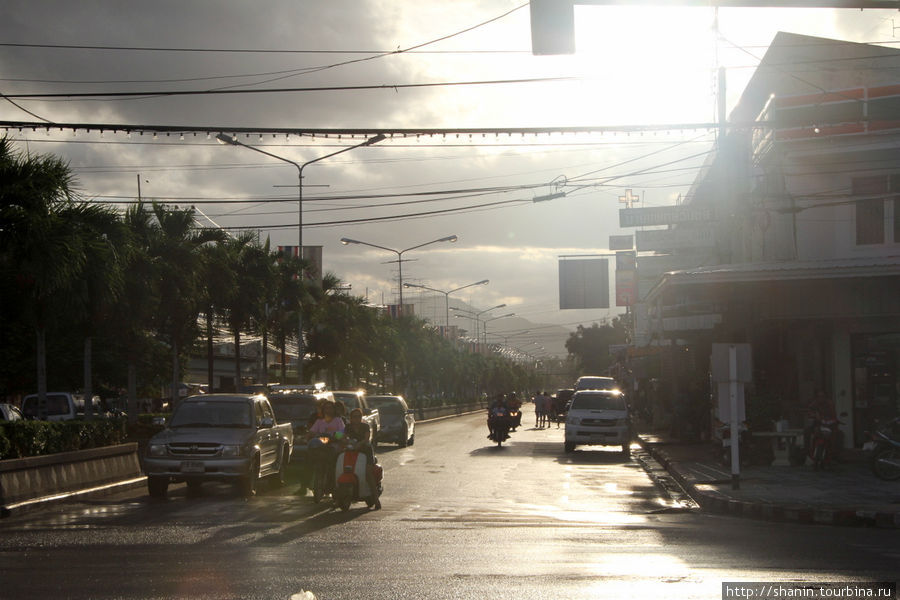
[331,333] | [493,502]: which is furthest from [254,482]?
[331,333]

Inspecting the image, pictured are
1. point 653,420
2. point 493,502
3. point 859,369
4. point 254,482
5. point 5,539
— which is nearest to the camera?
point 5,539

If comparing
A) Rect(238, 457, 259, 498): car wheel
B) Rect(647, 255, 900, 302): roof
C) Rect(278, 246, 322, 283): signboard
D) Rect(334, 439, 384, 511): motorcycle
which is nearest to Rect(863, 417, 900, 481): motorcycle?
Rect(647, 255, 900, 302): roof

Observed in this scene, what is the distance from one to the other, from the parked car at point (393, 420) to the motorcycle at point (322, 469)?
54.1 ft

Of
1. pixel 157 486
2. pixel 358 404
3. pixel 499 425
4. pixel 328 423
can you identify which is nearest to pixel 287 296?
pixel 499 425

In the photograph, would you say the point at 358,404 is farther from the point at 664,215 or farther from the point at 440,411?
the point at 440,411

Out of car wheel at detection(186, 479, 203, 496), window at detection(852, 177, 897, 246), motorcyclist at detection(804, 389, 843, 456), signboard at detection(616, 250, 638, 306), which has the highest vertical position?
signboard at detection(616, 250, 638, 306)

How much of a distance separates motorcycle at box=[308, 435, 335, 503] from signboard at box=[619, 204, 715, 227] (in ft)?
63.7

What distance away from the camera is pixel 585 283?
6047 centimetres

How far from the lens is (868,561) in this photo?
35.1 ft

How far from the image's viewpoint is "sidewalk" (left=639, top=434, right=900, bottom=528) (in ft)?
49.7

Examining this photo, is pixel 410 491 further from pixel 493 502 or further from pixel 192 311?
pixel 192 311

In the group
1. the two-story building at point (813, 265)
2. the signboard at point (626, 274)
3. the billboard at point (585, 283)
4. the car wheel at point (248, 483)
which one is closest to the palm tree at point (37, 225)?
the car wheel at point (248, 483)

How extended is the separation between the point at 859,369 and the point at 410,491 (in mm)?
13896

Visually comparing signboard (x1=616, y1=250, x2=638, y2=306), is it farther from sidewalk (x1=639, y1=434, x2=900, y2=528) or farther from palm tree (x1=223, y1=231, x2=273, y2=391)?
sidewalk (x1=639, y1=434, x2=900, y2=528)
